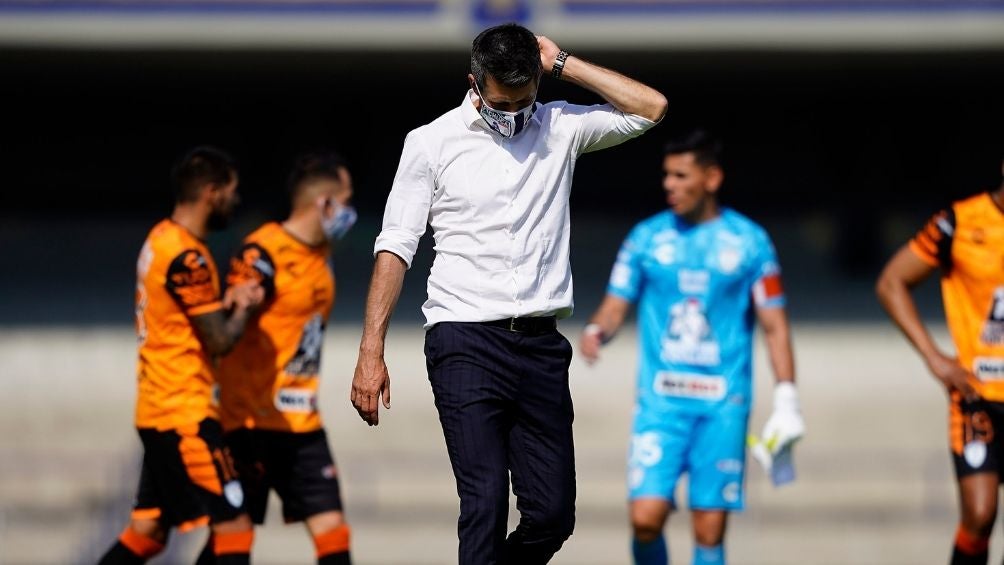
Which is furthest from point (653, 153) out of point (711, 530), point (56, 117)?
point (711, 530)

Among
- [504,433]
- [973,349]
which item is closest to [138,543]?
[504,433]

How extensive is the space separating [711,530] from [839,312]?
364 inches

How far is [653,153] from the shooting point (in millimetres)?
16406

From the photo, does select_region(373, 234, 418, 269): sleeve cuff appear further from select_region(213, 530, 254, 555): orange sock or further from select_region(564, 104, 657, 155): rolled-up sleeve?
select_region(213, 530, 254, 555): orange sock

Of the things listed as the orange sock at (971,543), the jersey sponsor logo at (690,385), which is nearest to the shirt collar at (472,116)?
the jersey sponsor logo at (690,385)

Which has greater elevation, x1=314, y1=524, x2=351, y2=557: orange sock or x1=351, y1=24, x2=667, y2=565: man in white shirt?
x1=351, y1=24, x2=667, y2=565: man in white shirt

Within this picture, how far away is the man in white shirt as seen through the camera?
16.2 ft

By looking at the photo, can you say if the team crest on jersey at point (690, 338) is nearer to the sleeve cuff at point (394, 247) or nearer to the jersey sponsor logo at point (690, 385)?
the jersey sponsor logo at point (690, 385)

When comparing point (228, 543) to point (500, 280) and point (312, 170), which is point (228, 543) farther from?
point (500, 280)

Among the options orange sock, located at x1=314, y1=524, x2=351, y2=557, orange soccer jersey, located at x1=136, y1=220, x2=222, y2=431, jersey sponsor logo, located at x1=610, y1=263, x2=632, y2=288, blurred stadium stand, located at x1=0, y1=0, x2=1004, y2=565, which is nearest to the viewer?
orange soccer jersey, located at x1=136, y1=220, x2=222, y2=431

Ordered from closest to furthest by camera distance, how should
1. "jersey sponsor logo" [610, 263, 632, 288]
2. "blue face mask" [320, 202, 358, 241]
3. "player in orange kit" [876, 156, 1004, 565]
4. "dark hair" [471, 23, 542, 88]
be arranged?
1. "dark hair" [471, 23, 542, 88]
2. "player in orange kit" [876, 156, 1004, 565]
3. "blue face mask" [320, 202, 358, 241]
4. "jersey sponsor logo" [610, 263, 632, 288]

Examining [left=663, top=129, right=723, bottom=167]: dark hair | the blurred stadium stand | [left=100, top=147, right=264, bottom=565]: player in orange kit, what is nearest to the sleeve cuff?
[left=100, top=147, right=264, bottom=565]: player in orange kit

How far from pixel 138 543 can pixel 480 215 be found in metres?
2.62

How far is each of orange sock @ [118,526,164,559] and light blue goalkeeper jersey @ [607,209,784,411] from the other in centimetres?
251
